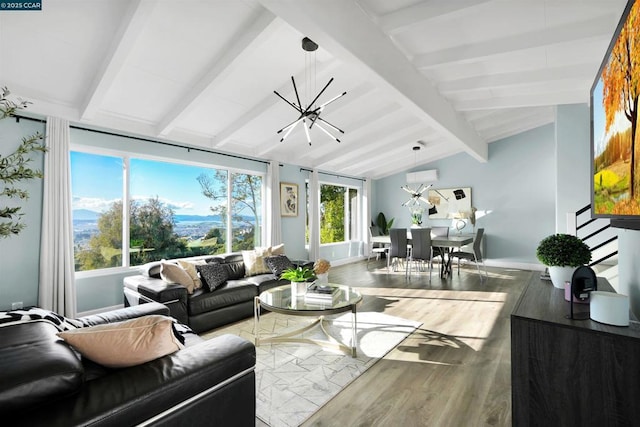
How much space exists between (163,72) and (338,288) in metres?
2.94

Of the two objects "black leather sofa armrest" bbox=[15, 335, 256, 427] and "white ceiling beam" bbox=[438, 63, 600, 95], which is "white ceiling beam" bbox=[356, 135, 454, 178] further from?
"black leather sofa armrest" bbox=[15, 335, 256, 427]

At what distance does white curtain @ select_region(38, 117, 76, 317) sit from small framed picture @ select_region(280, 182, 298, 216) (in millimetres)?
3461

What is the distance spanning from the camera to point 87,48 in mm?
2770

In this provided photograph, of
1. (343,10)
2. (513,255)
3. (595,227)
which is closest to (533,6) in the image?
(343,10)

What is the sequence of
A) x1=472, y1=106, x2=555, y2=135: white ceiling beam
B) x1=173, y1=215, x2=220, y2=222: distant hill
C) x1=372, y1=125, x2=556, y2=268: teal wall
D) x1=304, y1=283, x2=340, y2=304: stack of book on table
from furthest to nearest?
x1=372, y1=125, x2=556, y2=268: teal wall
x1=472, y1=106, x2=555, y2=135: white ceiling beam
x1=173, y1=215, x2=220, y2=222: distant hill
x1=304, y1=283, x2=340, y2=304: stack of book on table

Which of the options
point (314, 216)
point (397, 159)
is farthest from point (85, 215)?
point (397, 159)

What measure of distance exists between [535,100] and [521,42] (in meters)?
1.90

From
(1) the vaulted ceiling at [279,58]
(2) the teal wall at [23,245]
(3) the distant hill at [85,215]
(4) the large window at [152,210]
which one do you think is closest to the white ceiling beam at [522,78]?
(1) the vaulted ceiling at [279,58]

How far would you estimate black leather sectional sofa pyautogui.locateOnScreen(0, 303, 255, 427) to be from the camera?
1008 mm

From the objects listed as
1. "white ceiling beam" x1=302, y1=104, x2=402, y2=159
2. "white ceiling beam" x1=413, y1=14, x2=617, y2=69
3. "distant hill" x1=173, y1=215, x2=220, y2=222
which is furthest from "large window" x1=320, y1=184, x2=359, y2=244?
"white ceiling beam" x1=413, y1=14, x2=617, y2=69

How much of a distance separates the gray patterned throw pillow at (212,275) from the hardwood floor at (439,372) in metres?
1.88

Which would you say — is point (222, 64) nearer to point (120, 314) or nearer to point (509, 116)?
point (120, 314)

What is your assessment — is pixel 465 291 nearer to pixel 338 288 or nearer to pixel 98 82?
pixel 338 288

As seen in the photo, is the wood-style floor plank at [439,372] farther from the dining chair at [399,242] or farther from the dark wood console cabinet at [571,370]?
the dining chair at [399,242]
